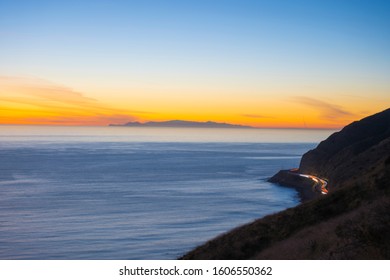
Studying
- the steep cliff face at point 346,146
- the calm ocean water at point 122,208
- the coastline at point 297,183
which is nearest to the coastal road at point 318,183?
the coastline at point 297,183

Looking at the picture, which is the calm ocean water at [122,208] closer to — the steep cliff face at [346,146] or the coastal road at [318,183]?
the coastal road at [318,183]

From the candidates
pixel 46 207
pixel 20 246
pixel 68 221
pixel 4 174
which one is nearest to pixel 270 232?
pixel 20 246

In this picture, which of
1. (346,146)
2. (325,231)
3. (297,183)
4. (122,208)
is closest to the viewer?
(325,231)

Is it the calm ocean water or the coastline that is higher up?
the coastline

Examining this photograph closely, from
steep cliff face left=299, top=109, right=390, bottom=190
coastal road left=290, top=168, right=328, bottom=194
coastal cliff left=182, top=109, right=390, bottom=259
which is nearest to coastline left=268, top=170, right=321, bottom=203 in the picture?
coastal road left=290, top=168, right=328, bottom=194

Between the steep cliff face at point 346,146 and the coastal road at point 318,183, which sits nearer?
the coastal road at point 318,183

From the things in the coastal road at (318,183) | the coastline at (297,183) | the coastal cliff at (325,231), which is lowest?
the coastline at (297,183)

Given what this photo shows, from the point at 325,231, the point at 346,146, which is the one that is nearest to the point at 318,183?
the point at 346,146

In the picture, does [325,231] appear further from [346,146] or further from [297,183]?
[346,146]

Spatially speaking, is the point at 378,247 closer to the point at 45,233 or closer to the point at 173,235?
the point at 173,235

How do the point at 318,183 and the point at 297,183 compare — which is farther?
the point at 297,183

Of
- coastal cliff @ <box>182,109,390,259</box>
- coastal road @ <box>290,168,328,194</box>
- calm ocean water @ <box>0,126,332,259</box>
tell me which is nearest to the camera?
coastal cliff @ <box>182,109,390,259</box>

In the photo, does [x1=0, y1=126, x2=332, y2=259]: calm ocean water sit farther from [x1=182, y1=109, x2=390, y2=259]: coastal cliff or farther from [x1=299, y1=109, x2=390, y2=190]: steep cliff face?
[x1=182, y1=109, x2=390, y2=259]: coastal cliff
